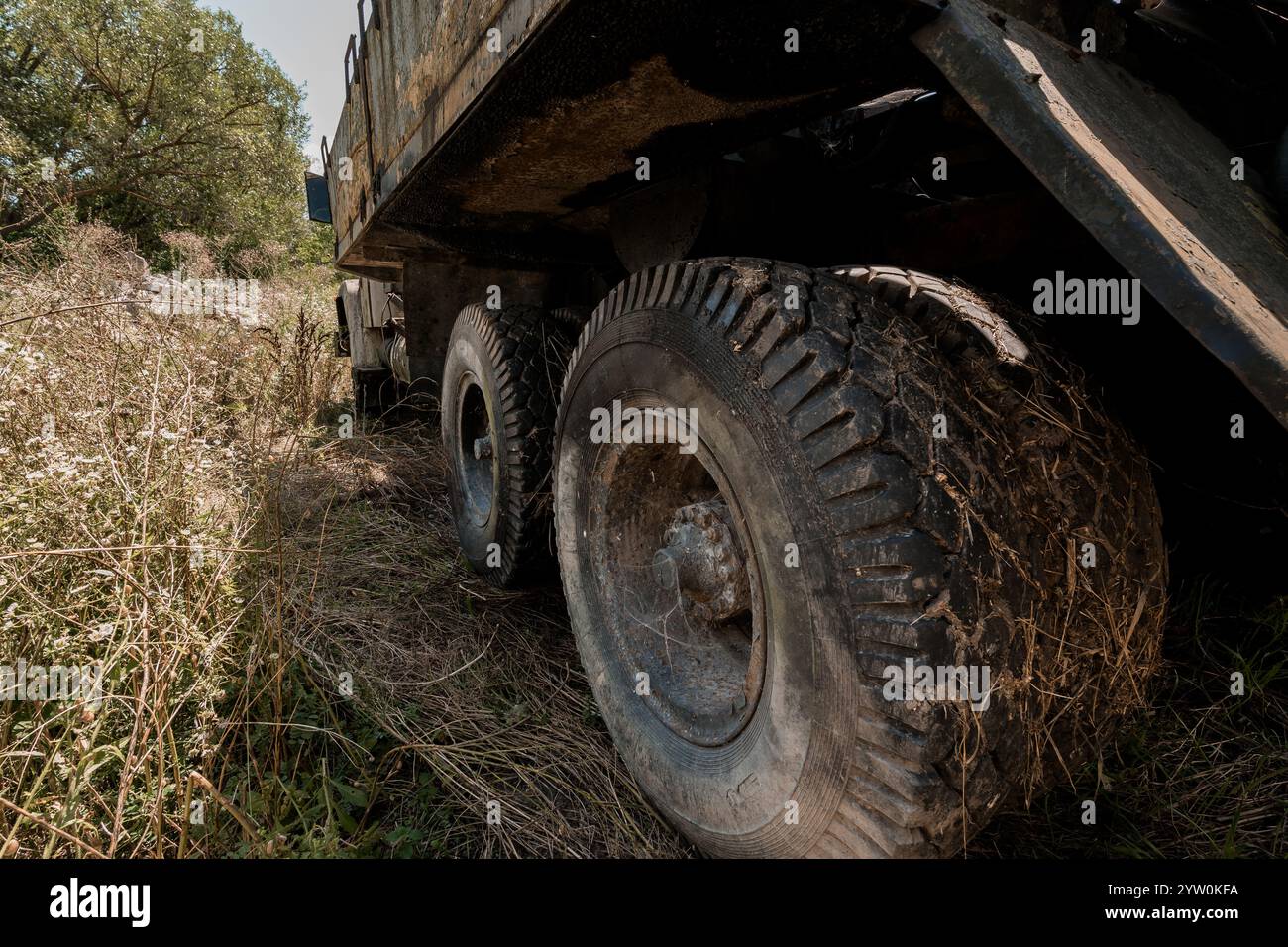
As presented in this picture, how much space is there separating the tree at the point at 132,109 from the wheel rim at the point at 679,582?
578 inches

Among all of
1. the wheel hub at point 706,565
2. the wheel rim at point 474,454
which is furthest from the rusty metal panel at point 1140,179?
the wheel rim at point 474,454

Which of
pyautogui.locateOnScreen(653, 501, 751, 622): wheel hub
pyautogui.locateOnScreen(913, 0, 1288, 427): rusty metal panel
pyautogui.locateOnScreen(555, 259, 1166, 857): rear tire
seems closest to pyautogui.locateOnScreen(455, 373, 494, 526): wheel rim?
pyautogui.locateOnScreen(653, 501, 751, 622): wheel hub

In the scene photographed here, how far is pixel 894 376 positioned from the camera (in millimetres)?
1138

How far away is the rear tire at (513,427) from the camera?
254cm

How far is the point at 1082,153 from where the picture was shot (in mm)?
818

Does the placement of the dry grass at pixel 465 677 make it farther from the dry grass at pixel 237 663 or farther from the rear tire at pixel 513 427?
the rear tire at pixel 513 427

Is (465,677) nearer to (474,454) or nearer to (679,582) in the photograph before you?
(679,582)

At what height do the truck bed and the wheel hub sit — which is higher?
the truck bed

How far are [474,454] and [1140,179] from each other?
109 inches

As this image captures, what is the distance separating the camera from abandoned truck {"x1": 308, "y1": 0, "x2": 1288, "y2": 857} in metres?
0.99

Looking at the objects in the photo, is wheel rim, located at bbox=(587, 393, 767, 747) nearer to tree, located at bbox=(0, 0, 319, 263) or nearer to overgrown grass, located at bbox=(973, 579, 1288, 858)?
overgrown grass, located at bbox=(973, 579, 1288, 858)

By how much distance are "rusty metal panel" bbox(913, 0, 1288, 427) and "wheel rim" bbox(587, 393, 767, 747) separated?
731 mm
